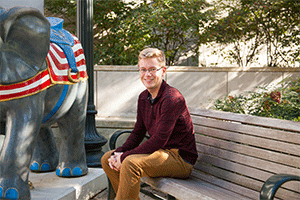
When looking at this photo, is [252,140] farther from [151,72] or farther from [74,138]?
[74,138]

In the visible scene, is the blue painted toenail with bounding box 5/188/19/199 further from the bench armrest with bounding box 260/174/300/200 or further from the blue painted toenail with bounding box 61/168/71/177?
the bench armrest with bounding box 260/174/300/200

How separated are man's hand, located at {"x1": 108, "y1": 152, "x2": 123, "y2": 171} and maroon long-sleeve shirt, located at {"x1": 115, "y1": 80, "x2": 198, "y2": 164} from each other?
5 cm

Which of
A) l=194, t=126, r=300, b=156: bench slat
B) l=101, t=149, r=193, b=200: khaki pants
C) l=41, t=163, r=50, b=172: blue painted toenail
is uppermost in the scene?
l=194, t=126, r=300, b=156: bench slat

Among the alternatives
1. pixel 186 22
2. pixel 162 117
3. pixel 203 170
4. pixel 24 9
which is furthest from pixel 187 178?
pixel 186 22

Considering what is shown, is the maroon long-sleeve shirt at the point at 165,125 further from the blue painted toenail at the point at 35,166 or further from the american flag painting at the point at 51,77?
the blue painted toenail at the point at 35,166

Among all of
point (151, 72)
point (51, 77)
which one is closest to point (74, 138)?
point (51, 77)

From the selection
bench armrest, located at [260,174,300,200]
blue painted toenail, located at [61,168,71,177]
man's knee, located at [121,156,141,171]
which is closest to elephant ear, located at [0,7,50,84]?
man's knee, located at [121,156,141,171]

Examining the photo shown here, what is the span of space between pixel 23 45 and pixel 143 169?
1205 mm

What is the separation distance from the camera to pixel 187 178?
288cm

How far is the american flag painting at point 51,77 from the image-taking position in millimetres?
2632

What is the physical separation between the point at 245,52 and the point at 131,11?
274 cm

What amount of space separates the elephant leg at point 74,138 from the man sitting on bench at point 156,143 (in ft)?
2.43

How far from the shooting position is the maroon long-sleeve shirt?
2.62 metres

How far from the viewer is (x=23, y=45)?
8.57 feet
